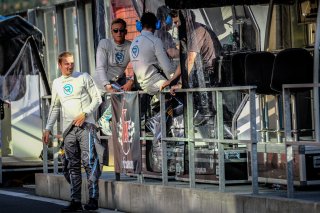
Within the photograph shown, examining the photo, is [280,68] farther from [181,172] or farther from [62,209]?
[62,209]

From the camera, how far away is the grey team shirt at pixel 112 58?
15805 mm

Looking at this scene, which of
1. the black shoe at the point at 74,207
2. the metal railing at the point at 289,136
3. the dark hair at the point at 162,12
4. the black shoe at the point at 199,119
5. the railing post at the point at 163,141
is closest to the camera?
the metal railing at the point at 289,136

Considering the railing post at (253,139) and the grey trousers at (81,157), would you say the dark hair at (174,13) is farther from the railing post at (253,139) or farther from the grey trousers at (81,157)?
the railing post at (253,139)

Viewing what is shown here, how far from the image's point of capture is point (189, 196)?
40.5 ft

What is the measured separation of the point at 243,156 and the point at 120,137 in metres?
1.70

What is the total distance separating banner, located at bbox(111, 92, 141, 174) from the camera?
536 inches

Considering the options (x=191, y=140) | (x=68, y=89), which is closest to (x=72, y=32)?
(x=68, y=89)

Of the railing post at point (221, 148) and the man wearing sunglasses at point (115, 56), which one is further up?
the man wearing sunglasses at point (115, 56)

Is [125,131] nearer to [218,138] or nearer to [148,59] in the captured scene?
[148,59]

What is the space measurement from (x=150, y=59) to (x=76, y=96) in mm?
1040

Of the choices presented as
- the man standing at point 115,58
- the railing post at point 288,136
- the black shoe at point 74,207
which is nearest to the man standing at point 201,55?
the black shoe at point 74,207

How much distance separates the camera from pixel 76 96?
13.7 metres

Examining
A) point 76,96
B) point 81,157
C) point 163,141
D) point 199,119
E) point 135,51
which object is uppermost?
Answer: point 135,51

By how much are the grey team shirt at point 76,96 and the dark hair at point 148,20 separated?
1.02 meters
